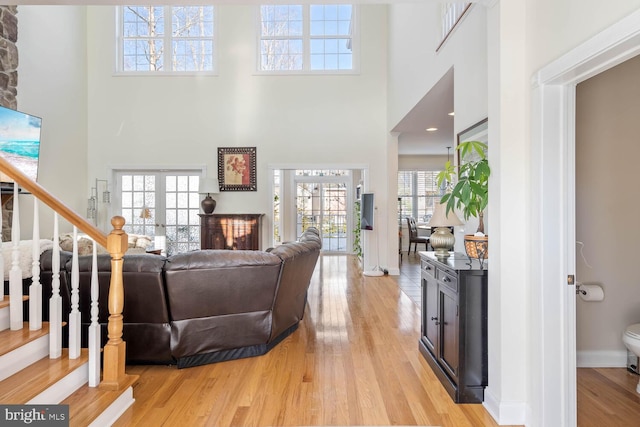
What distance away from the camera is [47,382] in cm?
195

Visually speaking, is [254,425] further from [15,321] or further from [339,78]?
[339,78]

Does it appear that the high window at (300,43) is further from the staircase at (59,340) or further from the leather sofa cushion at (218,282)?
the staircase at (59,340)

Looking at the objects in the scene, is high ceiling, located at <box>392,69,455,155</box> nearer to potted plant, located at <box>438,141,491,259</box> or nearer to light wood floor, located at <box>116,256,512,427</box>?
potted plant, located at <box>438,141,491,259</box>

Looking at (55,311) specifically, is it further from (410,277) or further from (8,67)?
(410,277)

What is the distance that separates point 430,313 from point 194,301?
5.95ft

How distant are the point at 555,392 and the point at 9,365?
2.95 meters

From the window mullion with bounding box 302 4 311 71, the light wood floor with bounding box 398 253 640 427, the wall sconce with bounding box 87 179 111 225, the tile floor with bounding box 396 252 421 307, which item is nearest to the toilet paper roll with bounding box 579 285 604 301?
the light wood floor with bounding box 398 253 640 427

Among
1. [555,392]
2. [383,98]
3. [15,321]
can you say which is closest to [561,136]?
[555,392]

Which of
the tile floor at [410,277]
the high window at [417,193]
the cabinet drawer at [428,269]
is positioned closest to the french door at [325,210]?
the high window at [417,193]

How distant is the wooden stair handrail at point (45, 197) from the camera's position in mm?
2035

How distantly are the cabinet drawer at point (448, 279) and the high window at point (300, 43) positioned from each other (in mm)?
5471

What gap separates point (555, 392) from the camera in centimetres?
196

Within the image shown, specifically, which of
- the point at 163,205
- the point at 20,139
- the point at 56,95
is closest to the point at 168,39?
the point at 56,95

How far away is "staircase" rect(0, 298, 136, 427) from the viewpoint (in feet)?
6.20
